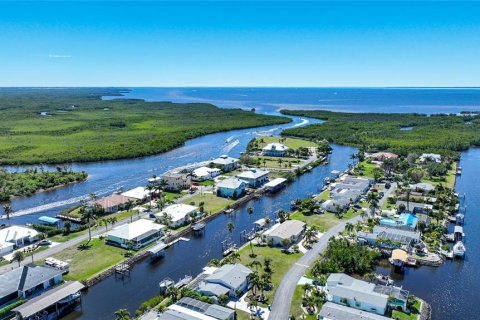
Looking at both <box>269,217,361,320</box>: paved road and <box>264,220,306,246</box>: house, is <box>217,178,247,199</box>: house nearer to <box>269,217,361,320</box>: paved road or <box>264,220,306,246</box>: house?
<box>264,220,306,246</box>: house

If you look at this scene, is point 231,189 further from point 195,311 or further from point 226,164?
point 195,311

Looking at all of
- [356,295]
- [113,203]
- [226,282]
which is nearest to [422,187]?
[356,295]

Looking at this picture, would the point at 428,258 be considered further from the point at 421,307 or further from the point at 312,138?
the point at 312,138

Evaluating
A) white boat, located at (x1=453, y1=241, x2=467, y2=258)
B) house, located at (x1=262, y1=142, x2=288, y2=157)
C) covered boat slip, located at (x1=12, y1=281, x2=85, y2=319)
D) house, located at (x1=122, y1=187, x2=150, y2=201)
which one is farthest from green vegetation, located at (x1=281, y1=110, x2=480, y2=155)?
covered boat slip, located at (x1=12, y1=281, x2=85, y2=319)

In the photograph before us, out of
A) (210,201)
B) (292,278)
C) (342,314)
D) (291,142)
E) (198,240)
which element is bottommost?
(198,240)

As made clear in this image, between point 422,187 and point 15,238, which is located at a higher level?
point 422,187

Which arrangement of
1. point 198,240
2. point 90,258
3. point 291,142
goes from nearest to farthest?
1. point 90,258
2. point 198,240
3. point 291,142

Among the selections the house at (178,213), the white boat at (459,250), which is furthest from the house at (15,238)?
the white boat at (459,250)
